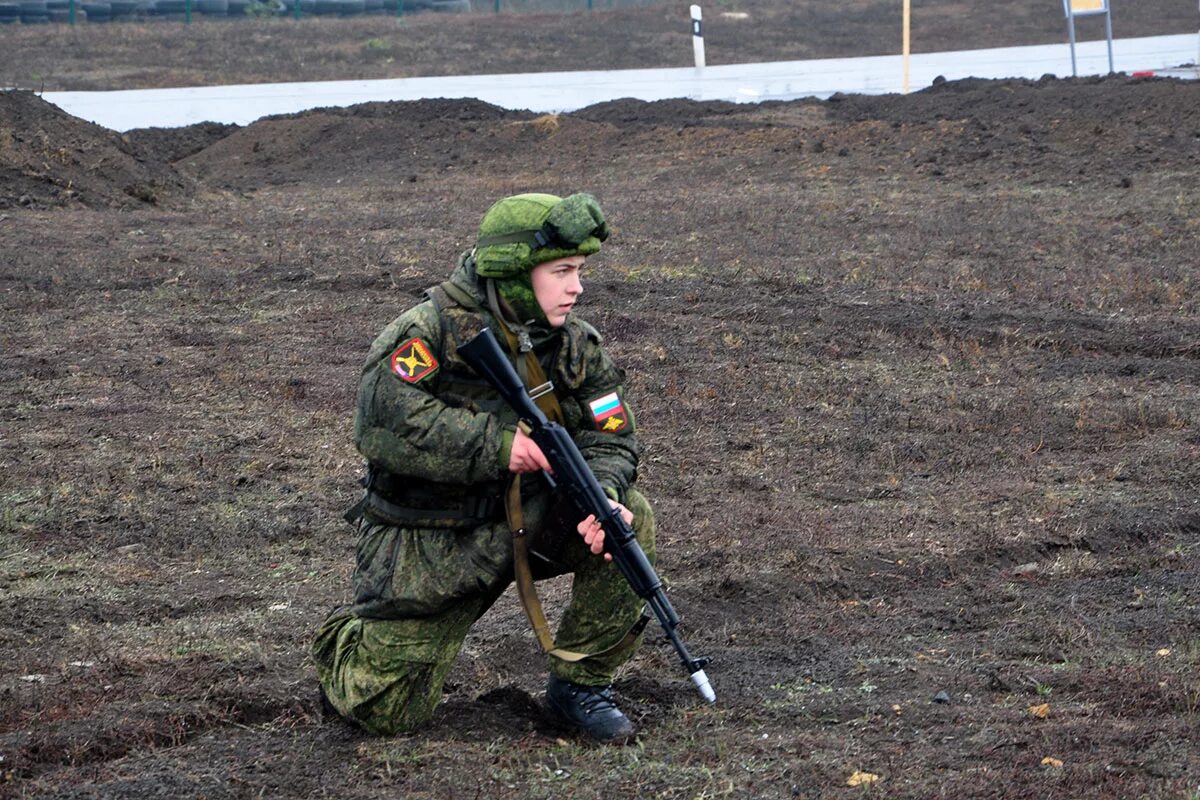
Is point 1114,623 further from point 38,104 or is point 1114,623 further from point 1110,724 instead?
point 38,104

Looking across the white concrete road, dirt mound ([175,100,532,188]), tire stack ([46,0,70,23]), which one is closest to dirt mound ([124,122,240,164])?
dirt mound ([175,100,532,188])

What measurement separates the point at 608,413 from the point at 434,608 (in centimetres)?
71

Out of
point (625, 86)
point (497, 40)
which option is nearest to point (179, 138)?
point (625, 86)

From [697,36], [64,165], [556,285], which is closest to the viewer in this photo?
[556,285]

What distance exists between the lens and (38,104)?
17.9m

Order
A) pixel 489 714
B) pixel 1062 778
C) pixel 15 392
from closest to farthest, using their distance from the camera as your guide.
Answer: pixel 1062 778 < pixel 489 714 < pixel 15 392

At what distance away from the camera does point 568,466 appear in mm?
3914

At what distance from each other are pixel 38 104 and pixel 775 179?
8712mm

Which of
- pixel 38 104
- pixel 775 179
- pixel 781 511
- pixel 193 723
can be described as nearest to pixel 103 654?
pixel 193 723

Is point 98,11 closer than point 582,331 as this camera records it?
No

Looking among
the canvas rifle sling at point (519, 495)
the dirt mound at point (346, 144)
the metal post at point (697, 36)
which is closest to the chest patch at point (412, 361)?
the canvas rifle sling at point (519, 495)

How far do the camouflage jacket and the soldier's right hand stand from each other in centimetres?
2

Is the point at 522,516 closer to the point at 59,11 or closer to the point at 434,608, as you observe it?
the point at 434,608

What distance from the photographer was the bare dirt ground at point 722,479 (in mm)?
4129
